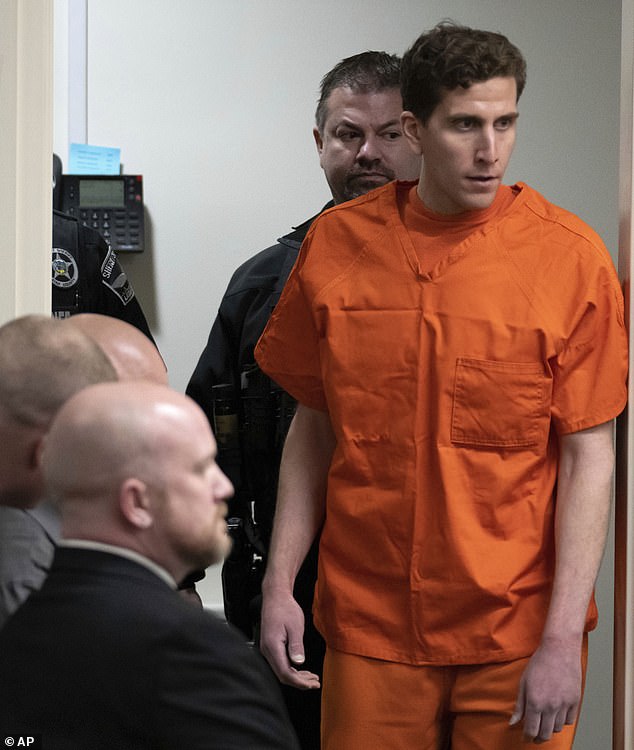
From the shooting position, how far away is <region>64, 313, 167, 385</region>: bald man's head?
1211 millimetres

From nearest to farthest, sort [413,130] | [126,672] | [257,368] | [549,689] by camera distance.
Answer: [126,672], [549,689], [413,130], [257,368]

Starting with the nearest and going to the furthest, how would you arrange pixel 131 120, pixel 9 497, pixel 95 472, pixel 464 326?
pixel 95 472, pixel 9 497, pixel 464 326, pixel 131 120

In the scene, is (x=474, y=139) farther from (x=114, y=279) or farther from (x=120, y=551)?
(x=114, y=279)

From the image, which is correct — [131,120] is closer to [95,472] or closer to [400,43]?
[400,43]

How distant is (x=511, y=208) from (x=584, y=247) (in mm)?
121

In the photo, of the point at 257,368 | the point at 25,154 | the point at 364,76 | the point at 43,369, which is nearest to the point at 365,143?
the point at 364,76

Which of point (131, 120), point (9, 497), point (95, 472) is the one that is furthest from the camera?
point (131, 120)

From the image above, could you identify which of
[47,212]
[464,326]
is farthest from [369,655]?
[47,212]

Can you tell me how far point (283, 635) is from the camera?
1.60 m

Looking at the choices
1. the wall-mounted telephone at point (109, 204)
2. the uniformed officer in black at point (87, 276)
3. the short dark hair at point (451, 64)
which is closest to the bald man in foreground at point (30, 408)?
the short dark hair at point (451, 64)

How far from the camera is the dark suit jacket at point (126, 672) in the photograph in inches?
31.2

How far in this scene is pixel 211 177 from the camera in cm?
288

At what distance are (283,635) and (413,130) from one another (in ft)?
2.41

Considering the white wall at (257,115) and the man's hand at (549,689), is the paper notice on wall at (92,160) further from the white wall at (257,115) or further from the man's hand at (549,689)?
→ the man's hand at (549,689)
